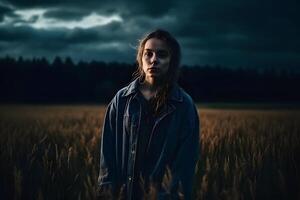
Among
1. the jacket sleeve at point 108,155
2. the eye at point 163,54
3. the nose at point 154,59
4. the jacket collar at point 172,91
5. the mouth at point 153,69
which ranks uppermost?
the eye at point 163,54

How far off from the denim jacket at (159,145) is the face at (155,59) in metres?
0.14

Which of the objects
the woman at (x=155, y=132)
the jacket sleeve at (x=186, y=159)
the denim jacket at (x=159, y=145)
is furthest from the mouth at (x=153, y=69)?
the jacket sleeve at (x=186, y=159)

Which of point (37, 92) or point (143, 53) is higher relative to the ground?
point (143, 53)

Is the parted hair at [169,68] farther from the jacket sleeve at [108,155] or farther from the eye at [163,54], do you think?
the jacket sleeve at [108,155]

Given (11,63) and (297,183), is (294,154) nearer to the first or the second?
(297,183)

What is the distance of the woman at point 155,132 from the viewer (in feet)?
8.78

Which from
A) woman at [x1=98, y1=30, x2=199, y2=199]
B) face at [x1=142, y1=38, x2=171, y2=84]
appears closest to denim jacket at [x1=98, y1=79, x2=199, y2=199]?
woman at [x1=98, y1=30, x2=199, y2=199]

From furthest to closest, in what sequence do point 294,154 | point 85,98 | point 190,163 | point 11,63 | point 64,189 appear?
point 11,63
point 85,98
point 294,154
point 64,189
point 190,163

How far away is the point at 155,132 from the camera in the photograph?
8.90 feet

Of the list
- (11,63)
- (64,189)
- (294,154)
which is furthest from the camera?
(11,63)

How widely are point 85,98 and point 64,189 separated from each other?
54.2 metres

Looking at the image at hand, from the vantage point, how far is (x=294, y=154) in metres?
4.65

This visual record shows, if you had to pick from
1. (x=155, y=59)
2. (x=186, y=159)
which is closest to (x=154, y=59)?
(x=155, y=59)

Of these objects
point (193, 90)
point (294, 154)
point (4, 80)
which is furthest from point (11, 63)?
point (294, 154)
